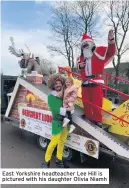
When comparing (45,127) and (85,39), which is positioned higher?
(85,39)

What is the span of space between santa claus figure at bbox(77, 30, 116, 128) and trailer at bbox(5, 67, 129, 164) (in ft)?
0.76

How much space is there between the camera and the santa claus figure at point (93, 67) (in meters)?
4.39

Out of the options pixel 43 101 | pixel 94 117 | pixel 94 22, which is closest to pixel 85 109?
pixel 94 117

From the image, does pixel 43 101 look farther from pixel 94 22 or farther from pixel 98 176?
pixel 94 22

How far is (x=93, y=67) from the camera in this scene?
443 centimetres

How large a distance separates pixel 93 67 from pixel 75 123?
1.01 meters

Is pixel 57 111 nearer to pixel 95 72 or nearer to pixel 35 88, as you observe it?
pixel 95 72

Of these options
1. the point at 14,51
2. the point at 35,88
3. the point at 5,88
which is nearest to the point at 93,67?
the point at 35,88

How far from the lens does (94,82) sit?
4207mm

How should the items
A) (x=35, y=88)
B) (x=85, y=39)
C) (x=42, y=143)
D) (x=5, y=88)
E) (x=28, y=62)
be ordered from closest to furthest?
1. (x=85, y=39)
2. (x=35, y=88)
3. (x=42, y=143)
4. (x=28, y=62)
5. (x=5, y=88)

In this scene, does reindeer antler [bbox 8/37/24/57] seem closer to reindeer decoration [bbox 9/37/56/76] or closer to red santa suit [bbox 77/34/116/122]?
reindeer decoration [bbox 9/37/56/76]

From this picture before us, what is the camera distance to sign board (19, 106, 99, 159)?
165 inches

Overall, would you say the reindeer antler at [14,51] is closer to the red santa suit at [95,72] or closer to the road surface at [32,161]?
the road surface at [32,161]

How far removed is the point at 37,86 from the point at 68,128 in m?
1.49
